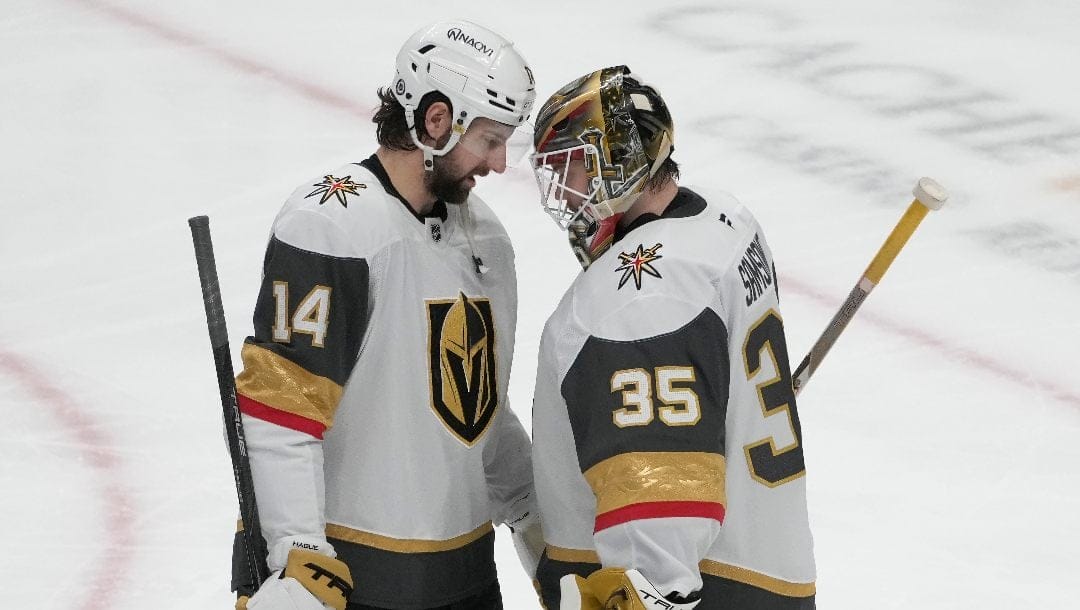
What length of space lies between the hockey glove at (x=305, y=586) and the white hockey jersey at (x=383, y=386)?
0.03 metres

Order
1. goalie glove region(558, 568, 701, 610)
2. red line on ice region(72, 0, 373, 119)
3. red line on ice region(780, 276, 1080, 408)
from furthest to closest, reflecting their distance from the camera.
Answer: red line on ice region(72, 0, 373, 119) < red line on ice region(780, 276, 1080, 408) < goalie glove region(558, 568, 701, 610)

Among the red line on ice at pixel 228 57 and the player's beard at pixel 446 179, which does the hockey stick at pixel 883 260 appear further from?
the red line on ice at pixel 228 57

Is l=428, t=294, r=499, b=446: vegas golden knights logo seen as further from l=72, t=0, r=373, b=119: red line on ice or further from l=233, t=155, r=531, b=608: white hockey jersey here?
→ l=72, t=0, r=373, b=119: red line on ice

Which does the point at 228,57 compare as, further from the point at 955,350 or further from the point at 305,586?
the point at 305,586

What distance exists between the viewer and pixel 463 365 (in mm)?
2430

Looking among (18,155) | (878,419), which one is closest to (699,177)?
(878,419)

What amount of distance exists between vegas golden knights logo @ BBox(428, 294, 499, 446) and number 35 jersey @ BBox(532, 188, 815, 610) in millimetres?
219

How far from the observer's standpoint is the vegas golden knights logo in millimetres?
2387

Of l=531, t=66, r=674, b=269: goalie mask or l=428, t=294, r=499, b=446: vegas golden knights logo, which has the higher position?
l=531, t=66, r=674, b=269: goalie mask

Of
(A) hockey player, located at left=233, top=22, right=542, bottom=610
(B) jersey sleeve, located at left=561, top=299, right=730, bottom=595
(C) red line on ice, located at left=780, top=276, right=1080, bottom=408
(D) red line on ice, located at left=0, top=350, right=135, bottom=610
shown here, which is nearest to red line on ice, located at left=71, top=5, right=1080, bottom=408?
(C) red line on ice, located at left=780, top=276, right=1080, bottom=408

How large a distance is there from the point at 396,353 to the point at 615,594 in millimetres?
582

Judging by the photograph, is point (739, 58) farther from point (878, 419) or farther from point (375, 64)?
point (878, 419)

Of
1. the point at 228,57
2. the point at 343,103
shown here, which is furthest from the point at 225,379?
the point at 228,57

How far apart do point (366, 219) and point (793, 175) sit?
333 centimetres
